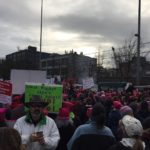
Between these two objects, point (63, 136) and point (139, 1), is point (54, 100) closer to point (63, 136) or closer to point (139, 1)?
point (63, 136)

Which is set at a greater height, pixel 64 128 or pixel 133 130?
pixel 133 130

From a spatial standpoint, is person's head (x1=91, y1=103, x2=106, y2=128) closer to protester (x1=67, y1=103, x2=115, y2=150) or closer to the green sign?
protester (x1=67, y1=103, x2=115, y2=150)

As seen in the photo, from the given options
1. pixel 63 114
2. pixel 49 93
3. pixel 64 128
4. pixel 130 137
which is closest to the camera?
pixel 130 137

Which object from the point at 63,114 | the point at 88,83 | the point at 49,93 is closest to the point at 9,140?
the point at 63,114

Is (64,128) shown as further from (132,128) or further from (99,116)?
(132,128)

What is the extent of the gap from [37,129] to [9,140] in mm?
2706

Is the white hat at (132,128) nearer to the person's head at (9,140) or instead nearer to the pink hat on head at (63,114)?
the person's head at (9,140)

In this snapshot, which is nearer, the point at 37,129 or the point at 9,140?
the point at 9,140

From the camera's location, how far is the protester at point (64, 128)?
820 centimetres

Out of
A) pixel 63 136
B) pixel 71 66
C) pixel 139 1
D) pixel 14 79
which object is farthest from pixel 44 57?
pixel 63 136

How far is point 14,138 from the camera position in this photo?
376 cm

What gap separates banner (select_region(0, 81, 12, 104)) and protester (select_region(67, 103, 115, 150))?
470 cm

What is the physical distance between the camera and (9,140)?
3725 mm

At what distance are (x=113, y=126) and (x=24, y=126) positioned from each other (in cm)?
483
